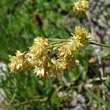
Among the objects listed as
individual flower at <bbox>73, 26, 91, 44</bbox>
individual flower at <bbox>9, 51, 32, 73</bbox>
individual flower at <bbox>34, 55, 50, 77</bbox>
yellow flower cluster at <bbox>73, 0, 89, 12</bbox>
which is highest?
yellow flower cluster at <bbox>73, 0, 89, 12</bbox>

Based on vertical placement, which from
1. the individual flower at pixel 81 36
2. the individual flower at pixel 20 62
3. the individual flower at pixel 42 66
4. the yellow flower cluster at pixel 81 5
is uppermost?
the yellow flower cluster at pixel 81 5

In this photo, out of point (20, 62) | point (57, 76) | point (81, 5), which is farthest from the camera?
point (57, 76)

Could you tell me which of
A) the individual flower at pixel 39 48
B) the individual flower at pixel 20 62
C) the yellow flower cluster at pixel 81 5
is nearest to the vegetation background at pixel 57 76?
the yellow flower cluster at pixel 81 5

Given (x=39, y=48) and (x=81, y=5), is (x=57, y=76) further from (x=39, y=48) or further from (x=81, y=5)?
(x=39, y=48)

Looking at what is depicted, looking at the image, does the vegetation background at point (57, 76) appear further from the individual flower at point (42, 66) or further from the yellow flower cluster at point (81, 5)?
the individual flower at point (42, 66)

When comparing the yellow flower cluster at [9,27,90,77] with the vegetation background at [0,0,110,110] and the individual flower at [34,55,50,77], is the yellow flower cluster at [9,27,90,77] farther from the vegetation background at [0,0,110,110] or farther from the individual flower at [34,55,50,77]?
the vegetation background at [0,0,110,110]

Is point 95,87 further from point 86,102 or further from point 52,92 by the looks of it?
point 52,92

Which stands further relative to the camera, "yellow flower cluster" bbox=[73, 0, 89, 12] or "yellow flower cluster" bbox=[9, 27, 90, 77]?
"yellow flower cluster" bbox=[73, 0, 89, 12]

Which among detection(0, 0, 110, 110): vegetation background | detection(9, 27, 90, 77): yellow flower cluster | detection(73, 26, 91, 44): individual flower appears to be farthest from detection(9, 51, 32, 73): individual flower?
detection(0, 0, 110, 110): vegetation background

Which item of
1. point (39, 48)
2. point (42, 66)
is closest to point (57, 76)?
point (42, 66)

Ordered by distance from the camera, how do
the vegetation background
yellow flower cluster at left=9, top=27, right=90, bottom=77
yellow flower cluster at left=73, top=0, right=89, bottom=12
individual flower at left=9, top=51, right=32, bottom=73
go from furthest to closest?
the vegetation background < yellow flower cluster at left=73, top=0, right=89, bottom=12 < individual flower at left=9, top=51, right=32, bottom=73 < yellow flower cluster at left=9, top=27, right=90, bottom=77
